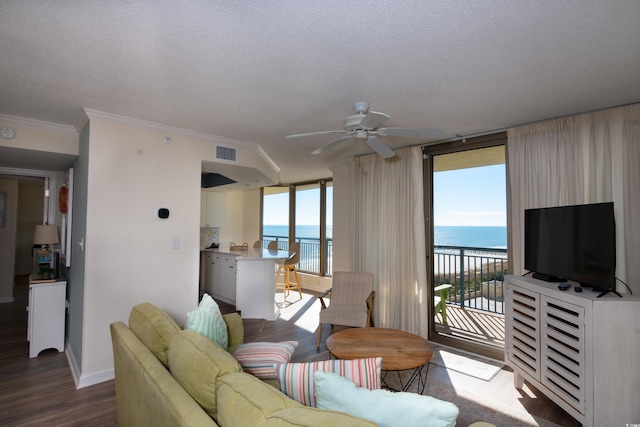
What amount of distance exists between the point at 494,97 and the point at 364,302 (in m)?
2.65

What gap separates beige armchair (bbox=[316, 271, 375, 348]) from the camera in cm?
360

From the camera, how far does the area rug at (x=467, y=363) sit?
3.04 metres

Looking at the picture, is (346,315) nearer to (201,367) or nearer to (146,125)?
(201,367)

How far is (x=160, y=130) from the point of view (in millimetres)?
3223

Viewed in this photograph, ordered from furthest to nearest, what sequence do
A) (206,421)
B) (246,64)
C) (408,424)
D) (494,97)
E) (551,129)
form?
1. (551,129)
2. (494,97)
3. (246,64)
4. (206,421)
5. (408,424)

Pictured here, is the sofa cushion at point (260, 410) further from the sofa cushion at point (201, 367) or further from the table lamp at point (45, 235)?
the table lamp at point (45, 235)

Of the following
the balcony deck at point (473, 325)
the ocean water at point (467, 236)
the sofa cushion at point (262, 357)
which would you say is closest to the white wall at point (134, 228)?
the sofa cushion at point (262, 357)

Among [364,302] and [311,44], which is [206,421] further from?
[364,302]

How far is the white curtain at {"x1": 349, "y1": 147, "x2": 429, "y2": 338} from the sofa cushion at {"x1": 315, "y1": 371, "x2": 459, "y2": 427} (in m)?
2.93

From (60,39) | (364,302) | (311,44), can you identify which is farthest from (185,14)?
(364,302)

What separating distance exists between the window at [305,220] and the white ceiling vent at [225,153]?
294 cm

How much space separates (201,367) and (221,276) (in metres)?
4.55

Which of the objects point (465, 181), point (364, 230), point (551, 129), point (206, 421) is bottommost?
point (206, 421)

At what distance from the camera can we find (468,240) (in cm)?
431
